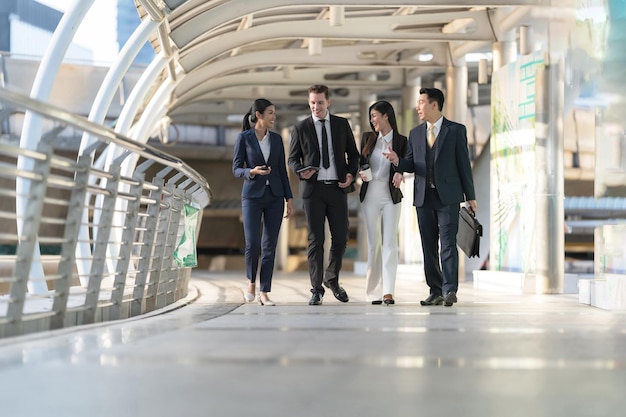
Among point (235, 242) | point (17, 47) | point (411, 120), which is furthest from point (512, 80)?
point (235, 242)

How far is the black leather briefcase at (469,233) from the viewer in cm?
890

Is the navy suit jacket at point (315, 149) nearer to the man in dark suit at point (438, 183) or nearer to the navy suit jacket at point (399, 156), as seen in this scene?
the navy suit jacket at point (399, 156)

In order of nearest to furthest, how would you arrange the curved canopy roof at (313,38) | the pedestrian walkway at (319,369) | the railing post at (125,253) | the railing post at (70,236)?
1. the pedestrian walkway at (319,369)
2. the railing post at (70,236)
3. the railing post at (125,253)
4. the curved canopy roof at (313,38)

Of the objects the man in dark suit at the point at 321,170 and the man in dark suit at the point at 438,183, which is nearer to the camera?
the man in dark suit at the point at 438,183

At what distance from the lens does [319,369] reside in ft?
13.0

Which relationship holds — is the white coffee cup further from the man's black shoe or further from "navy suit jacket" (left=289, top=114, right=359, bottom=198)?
the man's black shoe

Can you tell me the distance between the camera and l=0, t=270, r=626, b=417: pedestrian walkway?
10.3 feet

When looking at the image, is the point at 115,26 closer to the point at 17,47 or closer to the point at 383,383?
the point at 17,47

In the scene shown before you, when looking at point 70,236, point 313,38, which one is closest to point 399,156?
point 70,236

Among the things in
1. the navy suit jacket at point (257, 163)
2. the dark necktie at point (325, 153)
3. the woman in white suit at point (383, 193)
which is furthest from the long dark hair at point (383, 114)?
the navy suit jacket at point (257, 163)

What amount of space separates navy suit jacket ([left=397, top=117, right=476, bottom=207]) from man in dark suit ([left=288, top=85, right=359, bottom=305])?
0.49 meters

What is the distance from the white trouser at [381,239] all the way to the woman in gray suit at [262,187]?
2.22ft

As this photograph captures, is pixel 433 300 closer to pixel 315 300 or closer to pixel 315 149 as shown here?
pixel 315 300

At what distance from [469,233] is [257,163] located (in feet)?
5.77
